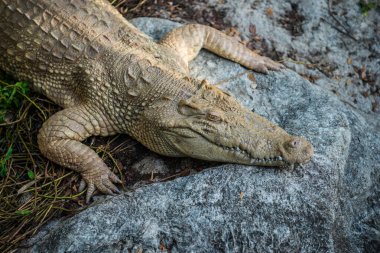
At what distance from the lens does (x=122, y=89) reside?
3893mm

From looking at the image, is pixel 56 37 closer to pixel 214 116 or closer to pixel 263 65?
pixel 214 116

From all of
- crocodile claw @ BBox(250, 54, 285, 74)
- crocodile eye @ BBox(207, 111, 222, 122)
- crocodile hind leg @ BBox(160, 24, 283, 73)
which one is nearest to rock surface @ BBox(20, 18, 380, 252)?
crocodile eye @ BBox(207, 111, 222, 122)

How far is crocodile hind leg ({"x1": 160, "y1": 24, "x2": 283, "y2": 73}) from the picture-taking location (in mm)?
4586

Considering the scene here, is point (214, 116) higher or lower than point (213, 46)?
higher

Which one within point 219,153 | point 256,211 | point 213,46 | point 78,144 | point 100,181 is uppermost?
point 213,46

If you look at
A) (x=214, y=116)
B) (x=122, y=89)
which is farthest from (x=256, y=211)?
(x=122, y=89)

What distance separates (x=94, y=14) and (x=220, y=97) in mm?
1762

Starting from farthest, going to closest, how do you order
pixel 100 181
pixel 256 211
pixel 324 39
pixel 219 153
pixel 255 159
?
pixel 324 39
pixel 100 181
pixel 219 153
pixel 255 159
pixel 256 211

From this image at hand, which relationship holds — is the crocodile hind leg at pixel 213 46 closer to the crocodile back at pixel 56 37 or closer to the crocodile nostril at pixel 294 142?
the crocodile back at pixel 56 37

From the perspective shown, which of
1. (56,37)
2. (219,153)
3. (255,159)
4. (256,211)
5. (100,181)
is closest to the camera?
(256,211)

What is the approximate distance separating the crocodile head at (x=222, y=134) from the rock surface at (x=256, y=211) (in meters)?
0.15

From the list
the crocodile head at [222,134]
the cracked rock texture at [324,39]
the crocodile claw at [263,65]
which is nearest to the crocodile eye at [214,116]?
the crocodile head at [222,134]

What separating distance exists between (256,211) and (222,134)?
0.72 m

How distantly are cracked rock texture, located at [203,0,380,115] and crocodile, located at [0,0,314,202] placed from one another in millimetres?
802
